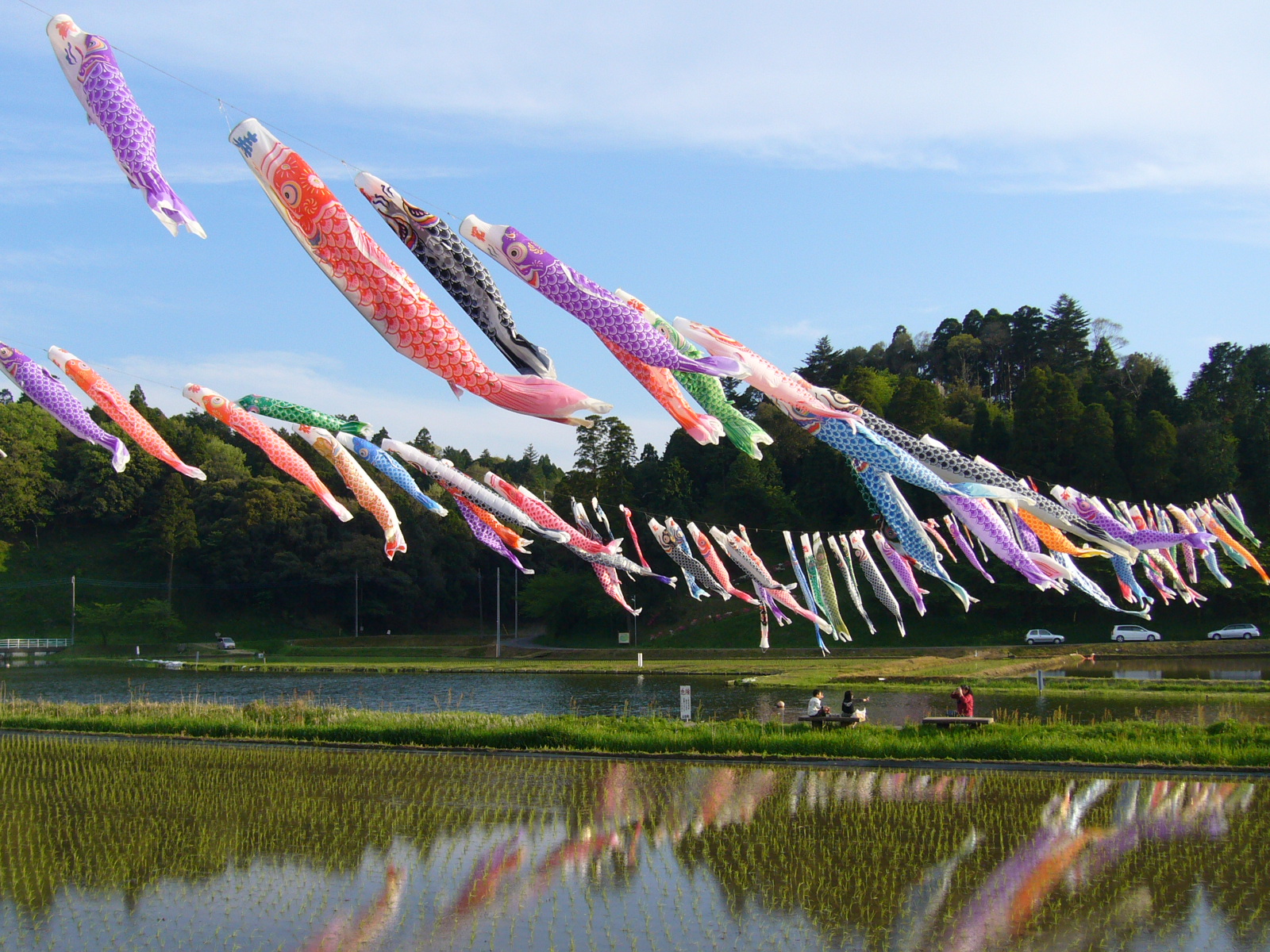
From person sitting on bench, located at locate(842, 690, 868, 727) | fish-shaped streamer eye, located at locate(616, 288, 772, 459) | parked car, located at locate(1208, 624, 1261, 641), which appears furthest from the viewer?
parked car, located at locate(1208, 624, 1261, 641)

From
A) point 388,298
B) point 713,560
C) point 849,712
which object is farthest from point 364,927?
point 713,560

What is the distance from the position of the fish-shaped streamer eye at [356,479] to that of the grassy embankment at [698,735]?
538 cm

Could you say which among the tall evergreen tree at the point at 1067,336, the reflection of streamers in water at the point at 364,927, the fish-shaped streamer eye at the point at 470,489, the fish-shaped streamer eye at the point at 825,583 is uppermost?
the tall evergreen tree at the point at 1067,336

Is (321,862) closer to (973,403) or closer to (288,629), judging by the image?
(288,629)

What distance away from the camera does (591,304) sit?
8328 mm

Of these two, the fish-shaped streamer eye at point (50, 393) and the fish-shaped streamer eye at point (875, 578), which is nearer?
the fish-shaped streamer eye at point (50, 393)

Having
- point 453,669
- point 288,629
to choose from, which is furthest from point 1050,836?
point 288,629

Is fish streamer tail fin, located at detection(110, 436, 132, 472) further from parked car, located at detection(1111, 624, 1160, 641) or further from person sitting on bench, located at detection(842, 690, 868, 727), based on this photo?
parked car, located at detection(1111, 624, 1160, 641)

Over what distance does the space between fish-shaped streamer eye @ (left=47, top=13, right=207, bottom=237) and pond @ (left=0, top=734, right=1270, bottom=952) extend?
5163 mm

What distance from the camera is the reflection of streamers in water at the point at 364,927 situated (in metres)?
7.06

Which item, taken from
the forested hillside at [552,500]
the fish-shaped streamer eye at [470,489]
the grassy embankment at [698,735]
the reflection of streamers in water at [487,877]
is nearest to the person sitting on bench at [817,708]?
the grassy embankment at [698,735]

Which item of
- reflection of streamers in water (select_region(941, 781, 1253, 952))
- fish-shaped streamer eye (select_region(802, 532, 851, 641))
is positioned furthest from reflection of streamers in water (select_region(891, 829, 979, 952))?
fish-shaped streamer eye (select_region(802, 532, 851, 641))

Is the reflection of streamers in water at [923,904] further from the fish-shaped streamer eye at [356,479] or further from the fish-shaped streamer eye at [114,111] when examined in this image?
the fish-shaped streamer eye at [114,111]

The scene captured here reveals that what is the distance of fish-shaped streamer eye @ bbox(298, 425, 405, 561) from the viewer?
11.6 meters
